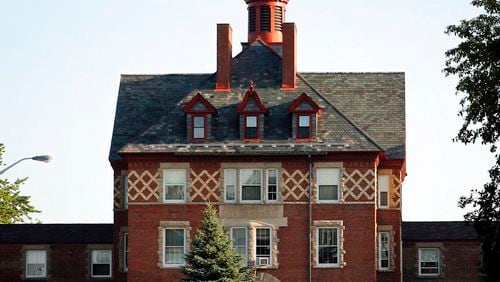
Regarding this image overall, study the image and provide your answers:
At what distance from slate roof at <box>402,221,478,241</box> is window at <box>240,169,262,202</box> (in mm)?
10164

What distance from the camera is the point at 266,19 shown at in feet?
296

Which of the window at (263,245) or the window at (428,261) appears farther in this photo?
the window at (428,261)

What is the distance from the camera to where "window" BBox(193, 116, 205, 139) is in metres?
76.9

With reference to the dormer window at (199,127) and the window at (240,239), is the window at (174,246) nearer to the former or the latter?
the window at (240,239)

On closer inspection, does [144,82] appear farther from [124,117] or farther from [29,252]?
[29,252]

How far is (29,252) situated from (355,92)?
18047 mm

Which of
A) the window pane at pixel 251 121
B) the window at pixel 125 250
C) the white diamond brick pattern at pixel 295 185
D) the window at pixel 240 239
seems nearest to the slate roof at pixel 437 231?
the white diamond brick pattern at pixel 295 185

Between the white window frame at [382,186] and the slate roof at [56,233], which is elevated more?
the white window frame at [382,186]

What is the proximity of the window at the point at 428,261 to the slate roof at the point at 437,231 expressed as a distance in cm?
66

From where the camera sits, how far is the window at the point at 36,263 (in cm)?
8288

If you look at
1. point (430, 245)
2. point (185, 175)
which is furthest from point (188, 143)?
point (430, 245)

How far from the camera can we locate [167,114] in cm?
7838

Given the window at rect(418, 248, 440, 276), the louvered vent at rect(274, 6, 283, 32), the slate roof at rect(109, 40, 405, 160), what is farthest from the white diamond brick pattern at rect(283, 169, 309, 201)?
the louvered vent at rect(274, 6, 283, 32)

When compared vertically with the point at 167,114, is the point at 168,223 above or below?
below
